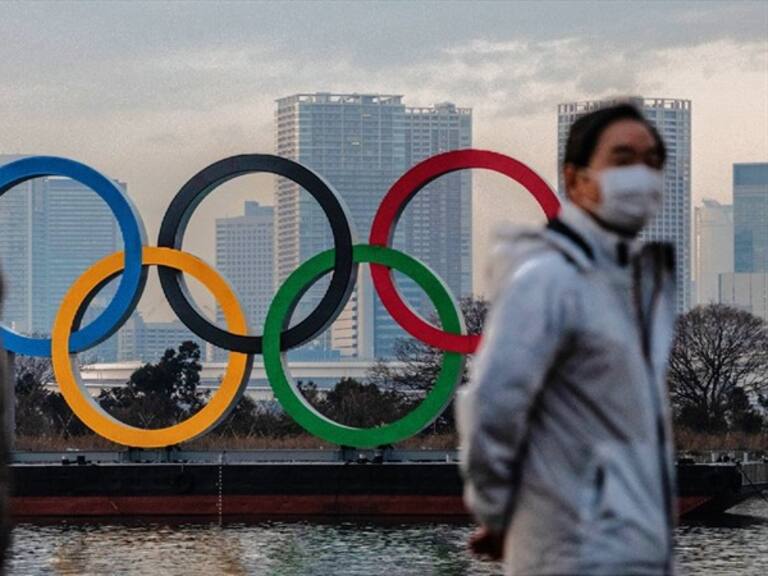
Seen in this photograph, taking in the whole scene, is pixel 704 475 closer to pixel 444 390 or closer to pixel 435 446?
pixel 444 390

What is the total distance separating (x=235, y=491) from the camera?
39781 mm

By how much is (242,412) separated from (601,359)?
63.9m

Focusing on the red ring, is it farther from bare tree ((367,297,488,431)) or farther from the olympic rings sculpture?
bare tree ((367,297,488,431))

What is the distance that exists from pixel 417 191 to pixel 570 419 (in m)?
32.1

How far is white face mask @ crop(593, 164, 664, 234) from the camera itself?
5184 mm

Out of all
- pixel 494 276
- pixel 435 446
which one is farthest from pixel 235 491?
pixel 494 276

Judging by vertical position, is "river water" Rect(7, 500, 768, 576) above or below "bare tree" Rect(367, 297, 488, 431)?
below

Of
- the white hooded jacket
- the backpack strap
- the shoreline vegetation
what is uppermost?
the backpack strap

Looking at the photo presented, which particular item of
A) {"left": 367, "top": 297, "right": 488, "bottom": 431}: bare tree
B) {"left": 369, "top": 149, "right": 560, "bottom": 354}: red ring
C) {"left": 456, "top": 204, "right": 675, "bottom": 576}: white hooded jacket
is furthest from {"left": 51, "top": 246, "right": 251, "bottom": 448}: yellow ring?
{"left": 456, "top": 204, "right": 675, "bottom": 576}: white hooded jacket

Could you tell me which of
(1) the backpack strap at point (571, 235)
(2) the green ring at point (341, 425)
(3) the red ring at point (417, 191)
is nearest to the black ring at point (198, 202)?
(2) the green ring at point (341, 425)

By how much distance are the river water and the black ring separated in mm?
3080

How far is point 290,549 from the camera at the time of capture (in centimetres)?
3253

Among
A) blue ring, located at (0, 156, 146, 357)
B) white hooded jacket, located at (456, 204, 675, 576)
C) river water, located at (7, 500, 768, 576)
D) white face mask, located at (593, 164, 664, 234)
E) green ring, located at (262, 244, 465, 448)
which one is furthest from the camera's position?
blue ring, located at (0, 156, 146, 357)

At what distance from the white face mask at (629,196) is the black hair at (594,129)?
145 millimetres
